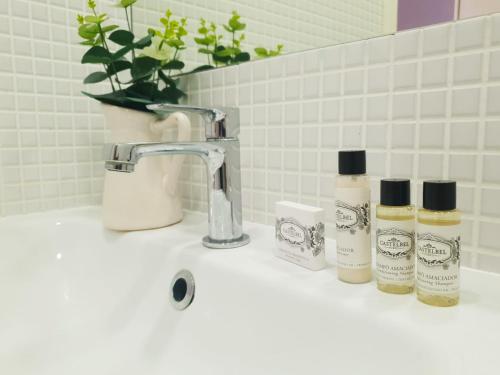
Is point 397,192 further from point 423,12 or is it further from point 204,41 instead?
point 204,41

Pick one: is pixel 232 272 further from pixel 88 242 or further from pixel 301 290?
pixel 88 242

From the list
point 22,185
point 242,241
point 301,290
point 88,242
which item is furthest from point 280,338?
point 22,185

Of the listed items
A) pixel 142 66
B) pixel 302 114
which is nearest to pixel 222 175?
pixel 302 114

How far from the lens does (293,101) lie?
1.87 ft

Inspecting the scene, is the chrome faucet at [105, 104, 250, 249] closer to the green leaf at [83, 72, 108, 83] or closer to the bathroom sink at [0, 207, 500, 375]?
the bathroom sink at [0, 207, 500, 375]

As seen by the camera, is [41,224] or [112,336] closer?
[112,336]

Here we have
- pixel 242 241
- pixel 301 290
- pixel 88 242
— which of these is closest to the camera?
pixel 301 290

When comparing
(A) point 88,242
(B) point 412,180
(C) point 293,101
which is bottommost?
(A) point 88,242

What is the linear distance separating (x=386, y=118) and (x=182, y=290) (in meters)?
0.33

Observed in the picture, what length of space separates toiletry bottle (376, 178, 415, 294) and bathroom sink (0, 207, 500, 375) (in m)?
0.02

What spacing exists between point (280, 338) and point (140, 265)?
279 millimetres

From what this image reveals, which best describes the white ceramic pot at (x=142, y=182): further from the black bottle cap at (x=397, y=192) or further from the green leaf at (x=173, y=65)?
the black bottle cap at (x=397, y=192)

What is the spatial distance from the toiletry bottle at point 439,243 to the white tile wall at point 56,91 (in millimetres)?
350

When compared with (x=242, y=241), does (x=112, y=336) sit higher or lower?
lower
